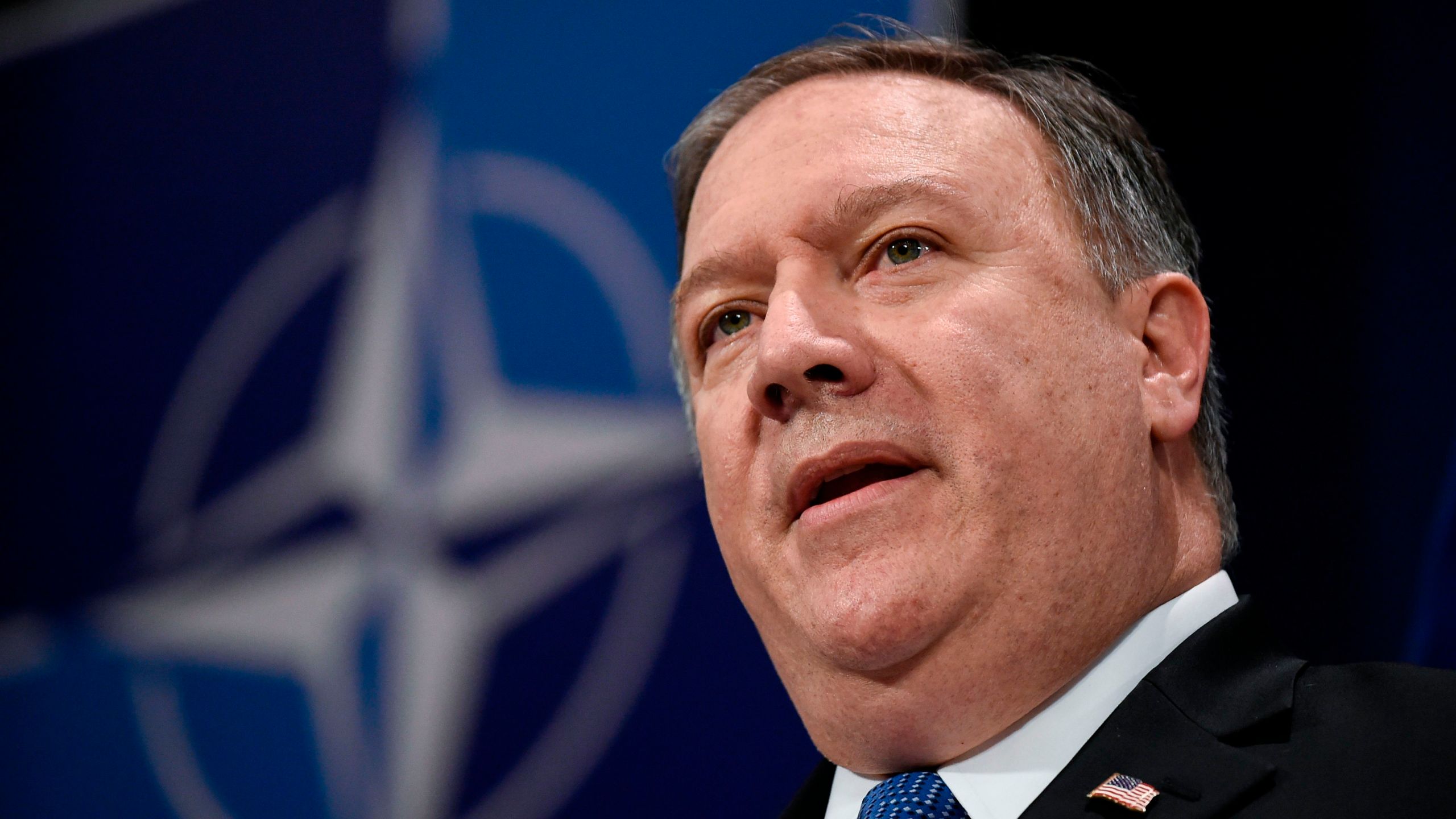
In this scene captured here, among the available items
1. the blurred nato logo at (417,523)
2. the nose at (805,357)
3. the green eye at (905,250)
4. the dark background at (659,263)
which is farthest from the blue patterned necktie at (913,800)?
the blurred nato logo at (417,523)

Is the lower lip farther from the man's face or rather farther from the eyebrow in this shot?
the eyebrow

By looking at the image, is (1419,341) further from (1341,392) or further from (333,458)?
(333,458)

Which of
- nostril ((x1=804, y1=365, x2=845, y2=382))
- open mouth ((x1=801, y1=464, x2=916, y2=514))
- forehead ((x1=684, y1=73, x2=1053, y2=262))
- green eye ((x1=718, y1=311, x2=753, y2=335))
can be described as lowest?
open mouth ((x1=801, y1=464, x2=916, y2=514))

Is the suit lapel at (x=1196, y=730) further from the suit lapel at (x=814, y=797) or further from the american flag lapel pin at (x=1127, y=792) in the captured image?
the suit lapel at (x=814, y=797)

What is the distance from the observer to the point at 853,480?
166 cm

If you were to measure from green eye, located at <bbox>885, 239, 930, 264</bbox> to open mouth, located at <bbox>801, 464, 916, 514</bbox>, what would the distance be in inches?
12.3

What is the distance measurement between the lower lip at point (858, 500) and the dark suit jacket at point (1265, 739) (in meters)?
0.41

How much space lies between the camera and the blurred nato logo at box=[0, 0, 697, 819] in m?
2.63

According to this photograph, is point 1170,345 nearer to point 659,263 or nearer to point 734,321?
point 734,321

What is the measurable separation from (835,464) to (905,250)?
358 mm

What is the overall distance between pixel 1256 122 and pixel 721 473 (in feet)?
4.05

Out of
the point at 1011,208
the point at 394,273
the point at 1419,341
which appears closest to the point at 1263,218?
the point at 1419,341

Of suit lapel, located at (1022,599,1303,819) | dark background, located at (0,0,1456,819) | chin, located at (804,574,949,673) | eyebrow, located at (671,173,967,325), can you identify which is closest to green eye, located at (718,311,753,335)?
eyebrow, located at (671,173,967,325)

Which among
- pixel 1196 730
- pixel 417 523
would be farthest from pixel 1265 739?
pixel 417 523
